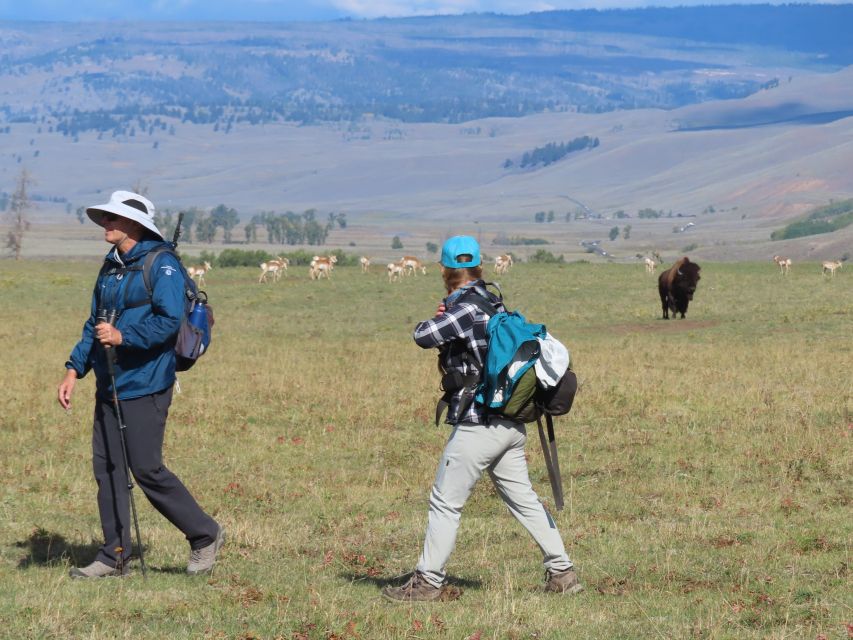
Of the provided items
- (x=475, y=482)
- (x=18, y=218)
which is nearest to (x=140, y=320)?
(x=475, y=482)

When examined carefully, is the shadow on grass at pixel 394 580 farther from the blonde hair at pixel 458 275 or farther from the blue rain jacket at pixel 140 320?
the blonde hair at pixel 458 275

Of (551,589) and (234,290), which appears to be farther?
(234,290)

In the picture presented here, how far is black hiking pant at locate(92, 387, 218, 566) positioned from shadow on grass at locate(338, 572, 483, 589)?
88 centimetres

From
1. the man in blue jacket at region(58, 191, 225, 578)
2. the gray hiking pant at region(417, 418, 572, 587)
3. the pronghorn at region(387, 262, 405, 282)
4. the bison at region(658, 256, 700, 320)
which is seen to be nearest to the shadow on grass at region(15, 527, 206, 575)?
the man in blue jacket at region(58, 191, 225, 578)

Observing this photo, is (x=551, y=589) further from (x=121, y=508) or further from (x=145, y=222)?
(x=145, y=222)

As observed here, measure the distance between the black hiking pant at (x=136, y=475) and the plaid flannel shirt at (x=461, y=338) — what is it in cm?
174

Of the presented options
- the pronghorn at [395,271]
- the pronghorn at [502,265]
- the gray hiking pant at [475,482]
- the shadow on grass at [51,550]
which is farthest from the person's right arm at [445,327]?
the pronghorn at [502,265]

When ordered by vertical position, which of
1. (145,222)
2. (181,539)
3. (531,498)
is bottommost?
(181,539)

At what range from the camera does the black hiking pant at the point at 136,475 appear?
7.85 m

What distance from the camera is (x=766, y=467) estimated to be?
1191 centimetres

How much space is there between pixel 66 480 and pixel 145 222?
4.81 meters

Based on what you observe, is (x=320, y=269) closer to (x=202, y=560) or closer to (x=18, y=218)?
(x=18, y=218)

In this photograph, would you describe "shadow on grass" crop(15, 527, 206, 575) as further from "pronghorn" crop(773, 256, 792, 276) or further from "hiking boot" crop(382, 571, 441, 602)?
"pronghorn" crop(773, 256, 792, 276)

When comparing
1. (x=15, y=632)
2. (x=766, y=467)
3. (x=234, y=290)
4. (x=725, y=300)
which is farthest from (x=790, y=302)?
(x=15, y=632)
